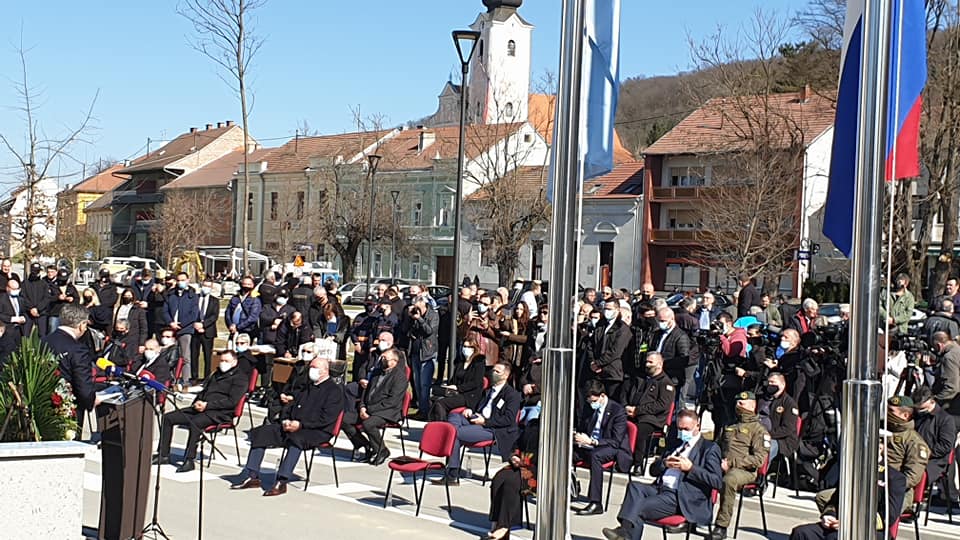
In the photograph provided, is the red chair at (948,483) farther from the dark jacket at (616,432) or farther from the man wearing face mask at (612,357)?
the man wearing face mask at (612,357)

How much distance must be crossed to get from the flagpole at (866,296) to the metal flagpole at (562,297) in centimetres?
131

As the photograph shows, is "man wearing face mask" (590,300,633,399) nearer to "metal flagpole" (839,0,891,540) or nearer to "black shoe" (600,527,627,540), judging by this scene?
"black shoe" (600,527,627,540)

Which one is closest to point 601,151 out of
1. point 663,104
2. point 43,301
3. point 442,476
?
point 442,476

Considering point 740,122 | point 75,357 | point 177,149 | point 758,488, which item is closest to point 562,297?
point 758,488

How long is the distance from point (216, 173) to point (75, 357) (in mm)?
78686

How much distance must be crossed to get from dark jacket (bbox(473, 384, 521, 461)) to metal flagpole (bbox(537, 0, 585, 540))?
25.7ft

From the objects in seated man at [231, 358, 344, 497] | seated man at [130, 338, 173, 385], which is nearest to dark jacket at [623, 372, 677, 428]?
seated man at [231, 358, 344, 497]

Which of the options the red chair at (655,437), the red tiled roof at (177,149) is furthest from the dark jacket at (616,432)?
the red tiled roof at (177,149)

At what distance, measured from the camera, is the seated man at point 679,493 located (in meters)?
10.5

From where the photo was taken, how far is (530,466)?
11.2 m

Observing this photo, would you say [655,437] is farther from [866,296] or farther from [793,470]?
[866,296]

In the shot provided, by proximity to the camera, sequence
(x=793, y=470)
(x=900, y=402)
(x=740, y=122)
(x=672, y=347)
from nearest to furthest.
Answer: (x=900, y=402) < (x=793, y=470) < (x=672, y=347) < (x=740, y=122)

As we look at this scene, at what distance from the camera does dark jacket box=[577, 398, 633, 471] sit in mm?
12219

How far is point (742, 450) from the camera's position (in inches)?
448
